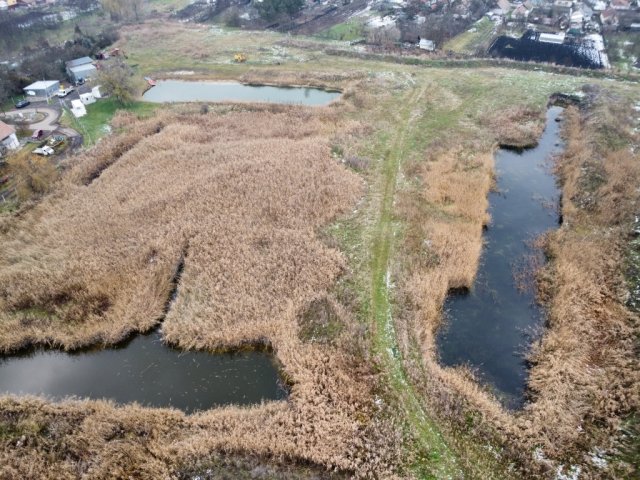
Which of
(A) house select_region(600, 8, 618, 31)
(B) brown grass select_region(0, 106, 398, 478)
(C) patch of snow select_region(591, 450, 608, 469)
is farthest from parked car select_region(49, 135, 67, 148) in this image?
(A) house select_region(600, 8, 618, 31)

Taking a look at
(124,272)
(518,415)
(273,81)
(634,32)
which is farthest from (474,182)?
(634,32)

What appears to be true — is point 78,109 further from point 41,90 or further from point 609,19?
point 609,19

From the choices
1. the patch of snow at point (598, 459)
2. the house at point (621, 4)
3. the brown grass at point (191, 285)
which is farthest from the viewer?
the house at point (621, 4)

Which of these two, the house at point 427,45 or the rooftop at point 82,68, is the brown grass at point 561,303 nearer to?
the house at point 427,45

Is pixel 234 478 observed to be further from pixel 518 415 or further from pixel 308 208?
pixel 308 208

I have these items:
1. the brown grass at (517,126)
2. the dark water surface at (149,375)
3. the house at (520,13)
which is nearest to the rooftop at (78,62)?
the dark water surface at (149,375)

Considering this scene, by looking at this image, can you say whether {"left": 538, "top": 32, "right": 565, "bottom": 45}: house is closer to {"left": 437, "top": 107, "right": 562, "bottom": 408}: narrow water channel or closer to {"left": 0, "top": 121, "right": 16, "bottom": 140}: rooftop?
{"left": 437, "top": 107, "right": 562, "bottom": 408}: narrow water channel
